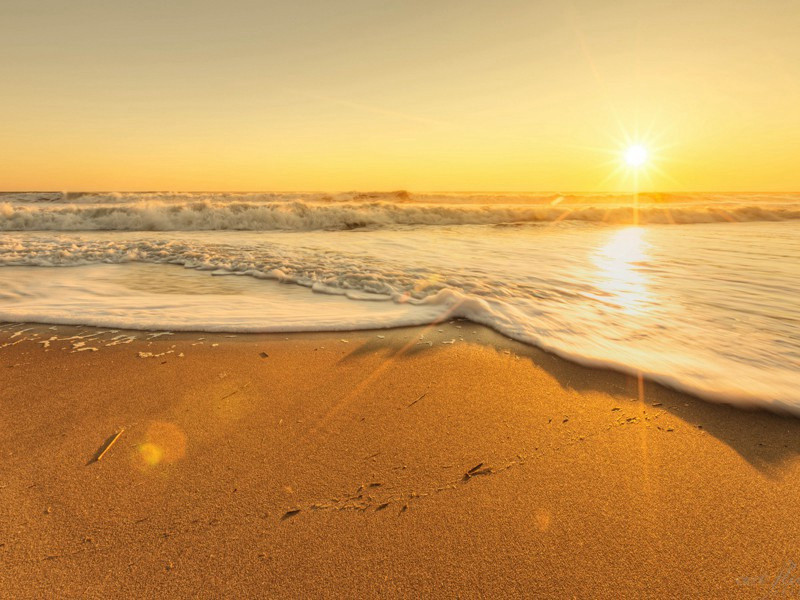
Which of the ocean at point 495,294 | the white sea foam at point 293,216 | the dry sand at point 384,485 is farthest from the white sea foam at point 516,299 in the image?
the white sea foam at point 293,216

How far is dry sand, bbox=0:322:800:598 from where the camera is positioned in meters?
1.16

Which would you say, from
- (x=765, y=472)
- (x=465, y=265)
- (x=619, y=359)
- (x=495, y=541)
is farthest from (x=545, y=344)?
(x=465, y=265)

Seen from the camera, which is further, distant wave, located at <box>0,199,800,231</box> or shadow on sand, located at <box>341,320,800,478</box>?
distant wave, located at <box>0,199,800,231</box>

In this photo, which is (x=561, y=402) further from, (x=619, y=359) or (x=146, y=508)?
(x=146, y=508)

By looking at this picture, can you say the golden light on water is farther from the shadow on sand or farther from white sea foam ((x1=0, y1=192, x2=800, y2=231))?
white sea foam ((x1=0, y1=192, x2=800, y2=231))

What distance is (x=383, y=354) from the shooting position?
272 cm

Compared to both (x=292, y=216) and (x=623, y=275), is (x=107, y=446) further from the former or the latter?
(x=292, y=216)

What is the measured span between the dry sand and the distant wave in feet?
39.6

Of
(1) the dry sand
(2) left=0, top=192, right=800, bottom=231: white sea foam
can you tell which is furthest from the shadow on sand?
(2) left=0, top=192, right=800, bottom=231: white sea foam

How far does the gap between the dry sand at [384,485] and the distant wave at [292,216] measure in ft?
39.6

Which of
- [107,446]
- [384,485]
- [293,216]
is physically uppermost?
[293,216]

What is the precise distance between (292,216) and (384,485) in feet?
47.0

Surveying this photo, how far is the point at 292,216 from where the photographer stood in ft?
48.6

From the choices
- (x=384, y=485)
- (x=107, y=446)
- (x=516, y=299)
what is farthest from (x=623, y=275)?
(x=107, y=446)
